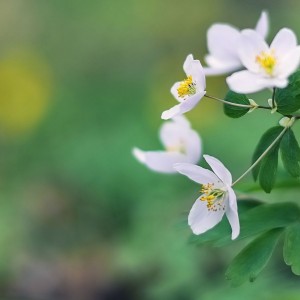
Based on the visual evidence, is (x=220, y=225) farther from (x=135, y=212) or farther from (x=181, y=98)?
(x=135, y=212)

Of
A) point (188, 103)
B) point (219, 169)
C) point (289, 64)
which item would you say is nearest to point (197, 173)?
point (219, 169)

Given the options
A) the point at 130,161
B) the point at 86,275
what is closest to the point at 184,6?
the point at 130,161

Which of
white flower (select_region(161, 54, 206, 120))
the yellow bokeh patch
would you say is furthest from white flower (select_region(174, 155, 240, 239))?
the yellow bokeh patch

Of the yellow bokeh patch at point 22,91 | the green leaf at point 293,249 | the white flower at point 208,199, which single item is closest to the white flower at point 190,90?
the white flower at point 208,199

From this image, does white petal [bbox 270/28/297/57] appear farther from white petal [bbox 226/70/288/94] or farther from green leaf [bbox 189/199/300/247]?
green leaf [bbox 189/199/300/247]

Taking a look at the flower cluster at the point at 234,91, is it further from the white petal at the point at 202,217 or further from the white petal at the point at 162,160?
the white petal at the point at 162,160

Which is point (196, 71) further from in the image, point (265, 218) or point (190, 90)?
point (265, 218)
